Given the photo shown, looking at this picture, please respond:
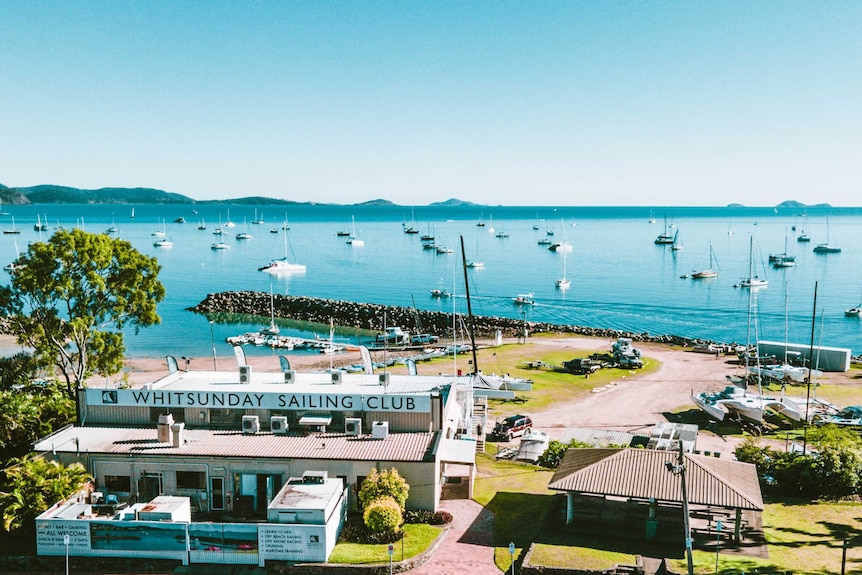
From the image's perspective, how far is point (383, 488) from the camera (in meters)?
26.3

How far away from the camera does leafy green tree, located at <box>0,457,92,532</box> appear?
→ 81.6 feet

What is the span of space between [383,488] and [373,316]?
66.0 meters

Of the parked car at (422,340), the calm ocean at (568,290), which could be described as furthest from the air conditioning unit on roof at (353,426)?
the parked car at (422,340)

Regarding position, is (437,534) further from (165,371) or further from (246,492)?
(165,371)

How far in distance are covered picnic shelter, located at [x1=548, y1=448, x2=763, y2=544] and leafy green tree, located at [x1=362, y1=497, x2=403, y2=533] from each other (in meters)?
6.35

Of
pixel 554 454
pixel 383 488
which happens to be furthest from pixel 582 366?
pixel 383 488

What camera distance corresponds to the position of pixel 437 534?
1034 inches

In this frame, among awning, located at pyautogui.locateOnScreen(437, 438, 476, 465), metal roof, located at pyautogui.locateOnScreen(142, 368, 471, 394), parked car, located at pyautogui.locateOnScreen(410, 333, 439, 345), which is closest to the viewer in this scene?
awning, located at pyautogui.locateOnScreen(437, 438, 476, 465)

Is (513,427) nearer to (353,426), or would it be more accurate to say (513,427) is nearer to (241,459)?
(353,426)

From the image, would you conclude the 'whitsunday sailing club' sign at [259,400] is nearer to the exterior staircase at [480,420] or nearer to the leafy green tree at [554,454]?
the leafy green tree at [554,454]

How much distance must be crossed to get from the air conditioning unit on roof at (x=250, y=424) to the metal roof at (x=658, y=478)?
13.2 m

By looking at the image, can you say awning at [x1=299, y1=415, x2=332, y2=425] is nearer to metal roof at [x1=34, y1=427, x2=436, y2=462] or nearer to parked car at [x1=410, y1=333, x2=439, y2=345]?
metal roof at [x1=34, y1=427, x2=436, y2=462]

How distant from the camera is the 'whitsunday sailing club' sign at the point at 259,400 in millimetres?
30453

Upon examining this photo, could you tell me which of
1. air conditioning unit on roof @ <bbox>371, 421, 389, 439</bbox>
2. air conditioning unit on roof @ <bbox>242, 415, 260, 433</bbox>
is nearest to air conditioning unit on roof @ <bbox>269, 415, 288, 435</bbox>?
air conditioning unit on roof @ <bbox>242, 415, 260, 433</bbox>
